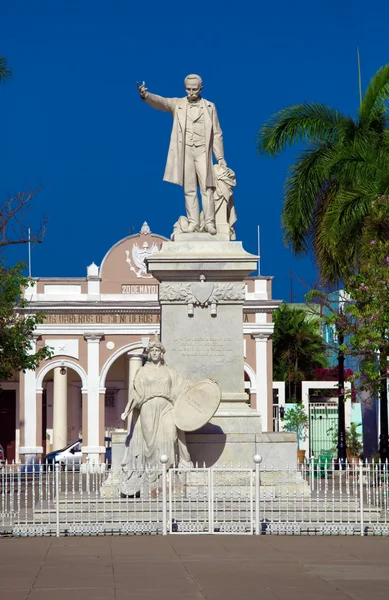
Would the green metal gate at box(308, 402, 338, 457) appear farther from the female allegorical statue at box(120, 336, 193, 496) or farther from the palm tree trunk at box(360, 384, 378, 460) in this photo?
the female allegorical statue at box(120, 336, 193, 496)

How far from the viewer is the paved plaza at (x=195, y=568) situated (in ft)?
31.6

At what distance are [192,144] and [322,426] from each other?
2989cm

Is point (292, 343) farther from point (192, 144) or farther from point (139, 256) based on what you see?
point (192, 144)

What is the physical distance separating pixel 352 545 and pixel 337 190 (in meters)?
17.6

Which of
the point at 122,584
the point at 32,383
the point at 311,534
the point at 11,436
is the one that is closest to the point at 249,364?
the point at 32,383

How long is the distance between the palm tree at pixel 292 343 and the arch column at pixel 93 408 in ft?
46.2

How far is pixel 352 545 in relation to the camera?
43.1 ft

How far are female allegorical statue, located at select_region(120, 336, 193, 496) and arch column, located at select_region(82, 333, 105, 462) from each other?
101ft

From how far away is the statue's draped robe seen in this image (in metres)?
15.5

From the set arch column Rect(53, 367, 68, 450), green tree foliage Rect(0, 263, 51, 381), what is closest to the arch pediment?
arch column Rect(53, 367, 68, 450)

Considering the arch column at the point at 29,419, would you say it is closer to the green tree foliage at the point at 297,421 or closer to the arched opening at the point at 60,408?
the arched opening at the point at 60,408

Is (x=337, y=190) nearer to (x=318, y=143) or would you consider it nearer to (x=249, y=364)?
(x=318, y=143)

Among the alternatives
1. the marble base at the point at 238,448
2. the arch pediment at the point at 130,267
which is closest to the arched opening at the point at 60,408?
the arch pediment at the point at 130,267

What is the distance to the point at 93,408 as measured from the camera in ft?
157
